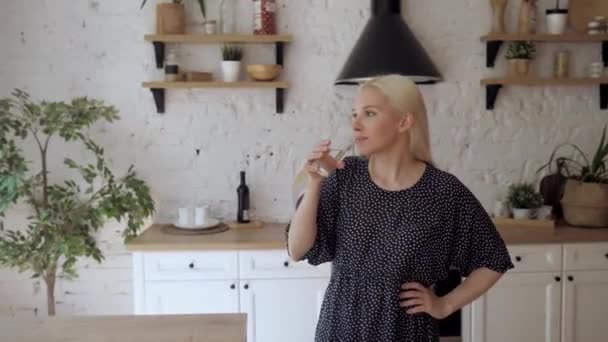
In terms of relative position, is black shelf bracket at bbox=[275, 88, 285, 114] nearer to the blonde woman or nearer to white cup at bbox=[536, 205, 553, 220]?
white cup at bbox=[536, 205, 553, 220]

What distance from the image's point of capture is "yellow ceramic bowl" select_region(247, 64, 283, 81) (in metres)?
3.08

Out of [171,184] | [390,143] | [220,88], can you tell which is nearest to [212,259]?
[171,184]

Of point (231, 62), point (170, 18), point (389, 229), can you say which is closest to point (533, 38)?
point (231, 62)

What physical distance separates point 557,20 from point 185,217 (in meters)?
2.08

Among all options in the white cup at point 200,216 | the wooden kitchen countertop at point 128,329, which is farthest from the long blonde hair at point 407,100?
the white cup at point 200,216

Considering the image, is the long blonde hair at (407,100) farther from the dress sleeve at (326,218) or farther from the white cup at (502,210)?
the white cup at (502,210)

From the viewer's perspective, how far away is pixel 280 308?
9.18 ft

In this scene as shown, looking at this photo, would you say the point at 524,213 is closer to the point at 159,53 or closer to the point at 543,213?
the point at 543,213

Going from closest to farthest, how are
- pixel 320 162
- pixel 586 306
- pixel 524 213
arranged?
pixel 320 162 → pixel 586 306 → pixel 524 213

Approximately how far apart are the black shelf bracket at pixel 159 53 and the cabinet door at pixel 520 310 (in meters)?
1.90

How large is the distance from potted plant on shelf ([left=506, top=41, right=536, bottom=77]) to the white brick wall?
0.12m

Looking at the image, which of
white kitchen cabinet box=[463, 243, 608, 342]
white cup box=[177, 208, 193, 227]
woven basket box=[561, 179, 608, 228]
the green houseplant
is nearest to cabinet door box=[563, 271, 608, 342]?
white kitchen cabinet box=[463, 243, 608, 342]

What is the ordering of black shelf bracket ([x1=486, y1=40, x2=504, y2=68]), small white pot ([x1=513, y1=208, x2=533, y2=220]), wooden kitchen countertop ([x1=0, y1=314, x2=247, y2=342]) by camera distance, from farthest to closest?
black shelf bracket ([x1=486, y1=40, x2=504, y2=68])
small white pot ([x1=513, y1=208, x2=533, y2=220])
wooden kitchen countertop ([x1=0, y1=314, x2=247, y2=342])

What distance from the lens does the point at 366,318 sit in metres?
1.54
